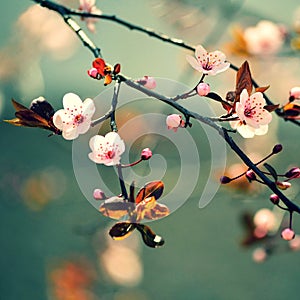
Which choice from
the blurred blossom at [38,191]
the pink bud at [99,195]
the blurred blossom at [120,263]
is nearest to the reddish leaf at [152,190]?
the pink bud at [99,195]

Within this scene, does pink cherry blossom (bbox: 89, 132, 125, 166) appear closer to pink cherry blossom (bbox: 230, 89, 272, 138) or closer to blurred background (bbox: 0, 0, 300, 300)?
pink cherry blossom (bbox: 230, 89, 272, 138)

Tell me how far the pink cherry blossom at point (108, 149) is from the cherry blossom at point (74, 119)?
15 mm

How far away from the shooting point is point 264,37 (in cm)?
110

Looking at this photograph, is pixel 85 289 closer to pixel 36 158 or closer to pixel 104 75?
pixel 104 75

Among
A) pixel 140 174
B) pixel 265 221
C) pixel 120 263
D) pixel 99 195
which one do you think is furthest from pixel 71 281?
pixel 99 195

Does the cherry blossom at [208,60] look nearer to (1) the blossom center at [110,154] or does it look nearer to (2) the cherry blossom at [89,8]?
(1) the blossom center at [110,154]

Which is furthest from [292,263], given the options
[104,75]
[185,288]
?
[104,75]

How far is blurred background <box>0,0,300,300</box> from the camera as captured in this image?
37.9 inches

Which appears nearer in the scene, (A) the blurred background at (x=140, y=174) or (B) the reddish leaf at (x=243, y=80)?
(B) the reddish leaf at (x=243, y=80)

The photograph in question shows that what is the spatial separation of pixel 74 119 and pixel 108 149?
38mm

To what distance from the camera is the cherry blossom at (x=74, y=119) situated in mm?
Answer: 470

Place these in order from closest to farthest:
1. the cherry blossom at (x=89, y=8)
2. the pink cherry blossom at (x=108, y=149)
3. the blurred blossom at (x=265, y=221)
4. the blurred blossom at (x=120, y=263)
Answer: the pink cherry blossom at (x=108, y=149) → the cherry blossom at (x=89, y=8) → the blurred blossom at (x=265, y=221) → the blurred blossom at (x=120, y=263)

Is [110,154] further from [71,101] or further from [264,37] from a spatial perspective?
[264,37]

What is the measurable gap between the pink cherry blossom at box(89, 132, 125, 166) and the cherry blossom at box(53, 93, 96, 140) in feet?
0.05
